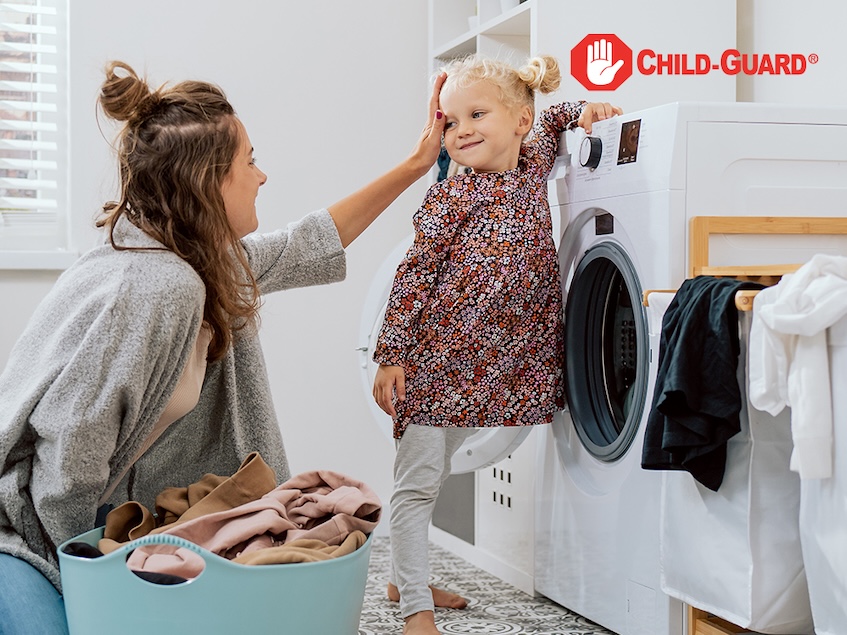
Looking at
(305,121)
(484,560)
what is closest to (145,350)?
(484,560)

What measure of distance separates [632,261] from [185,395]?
2.79 ft

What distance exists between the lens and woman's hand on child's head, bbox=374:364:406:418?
6.04 ft

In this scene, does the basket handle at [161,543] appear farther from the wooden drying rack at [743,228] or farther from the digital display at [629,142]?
the digital display at [629,142]

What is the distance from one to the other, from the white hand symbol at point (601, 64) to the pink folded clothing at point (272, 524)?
133 centimetres

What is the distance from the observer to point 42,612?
3.74ft

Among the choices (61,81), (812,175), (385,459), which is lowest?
(385,459)

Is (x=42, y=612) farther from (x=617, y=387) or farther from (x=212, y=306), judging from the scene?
(x=617, y=387)

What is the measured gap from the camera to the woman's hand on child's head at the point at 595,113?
192cm

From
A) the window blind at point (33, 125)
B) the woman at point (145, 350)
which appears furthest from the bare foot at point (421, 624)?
the window blind at point (33, 125)

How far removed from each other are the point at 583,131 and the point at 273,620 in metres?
1.20

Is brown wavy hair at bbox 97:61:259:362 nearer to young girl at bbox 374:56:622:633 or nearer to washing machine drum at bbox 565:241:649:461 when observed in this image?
young girl at bbox 374:56:622:633

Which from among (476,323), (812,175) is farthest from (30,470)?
(812,175)

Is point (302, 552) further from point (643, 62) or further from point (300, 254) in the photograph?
point (643, 62)

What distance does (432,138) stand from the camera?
186 centimetres
